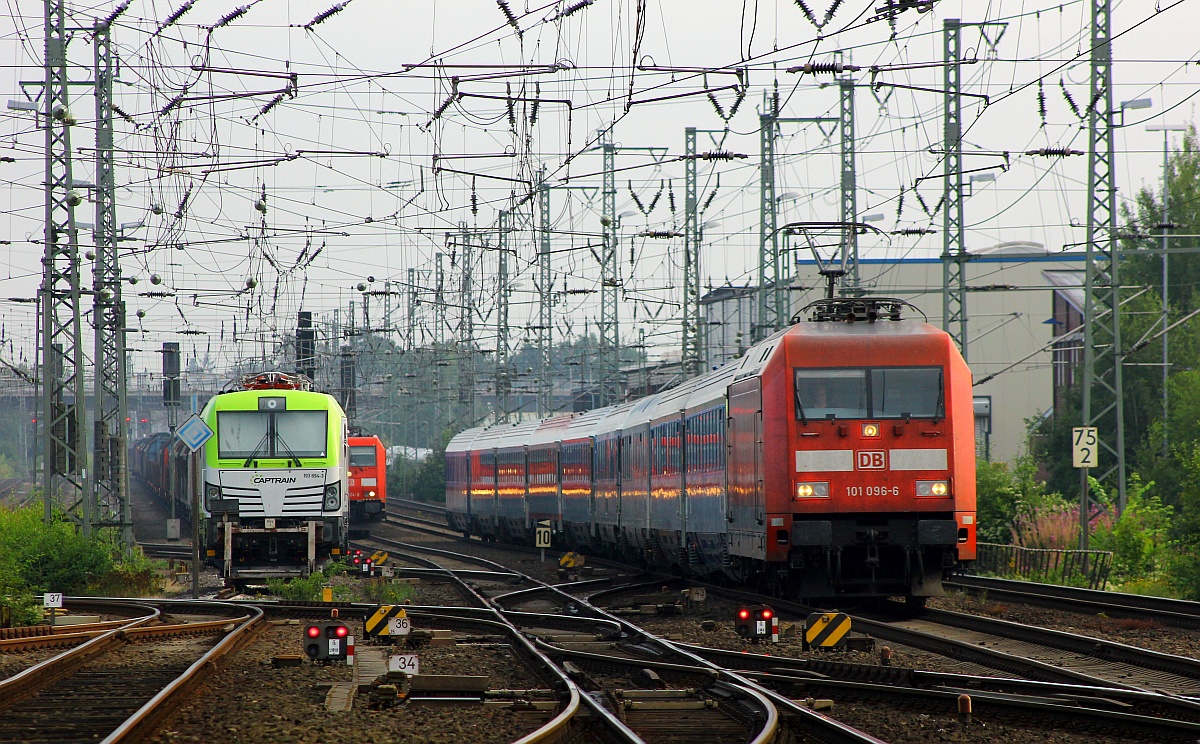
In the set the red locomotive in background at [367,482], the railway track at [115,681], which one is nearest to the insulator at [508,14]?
the railway track at [115,681]

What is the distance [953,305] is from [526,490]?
36.3 meters

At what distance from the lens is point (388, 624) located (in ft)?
48.7

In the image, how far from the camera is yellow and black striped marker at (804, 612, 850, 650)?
12.8 m

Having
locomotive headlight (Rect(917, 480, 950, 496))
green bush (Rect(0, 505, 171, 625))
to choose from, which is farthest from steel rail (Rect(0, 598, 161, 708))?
locomotive headlight (Rect(917, 480, 950, 496))

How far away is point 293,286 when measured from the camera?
127 ft

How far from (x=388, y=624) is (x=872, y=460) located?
5.64m

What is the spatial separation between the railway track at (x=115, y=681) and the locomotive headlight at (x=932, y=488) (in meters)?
7.65

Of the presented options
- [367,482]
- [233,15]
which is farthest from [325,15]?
[367,482]

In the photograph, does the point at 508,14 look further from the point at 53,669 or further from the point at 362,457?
the point at 362,457

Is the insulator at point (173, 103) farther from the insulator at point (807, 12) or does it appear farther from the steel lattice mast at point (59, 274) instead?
the insulator at point (807, 12)

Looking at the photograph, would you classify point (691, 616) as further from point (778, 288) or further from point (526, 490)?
point (526, 490)

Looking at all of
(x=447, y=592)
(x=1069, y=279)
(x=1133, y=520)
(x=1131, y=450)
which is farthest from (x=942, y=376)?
(x=1069, y=279)

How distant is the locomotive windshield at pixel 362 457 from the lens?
43.6 meters

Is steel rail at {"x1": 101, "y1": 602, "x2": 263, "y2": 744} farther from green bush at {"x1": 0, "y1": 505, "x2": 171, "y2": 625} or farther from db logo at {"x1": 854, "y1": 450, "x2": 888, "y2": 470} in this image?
green bush at {"x1": 0, "y1": 505, "x2": 171, "y2": 625}
